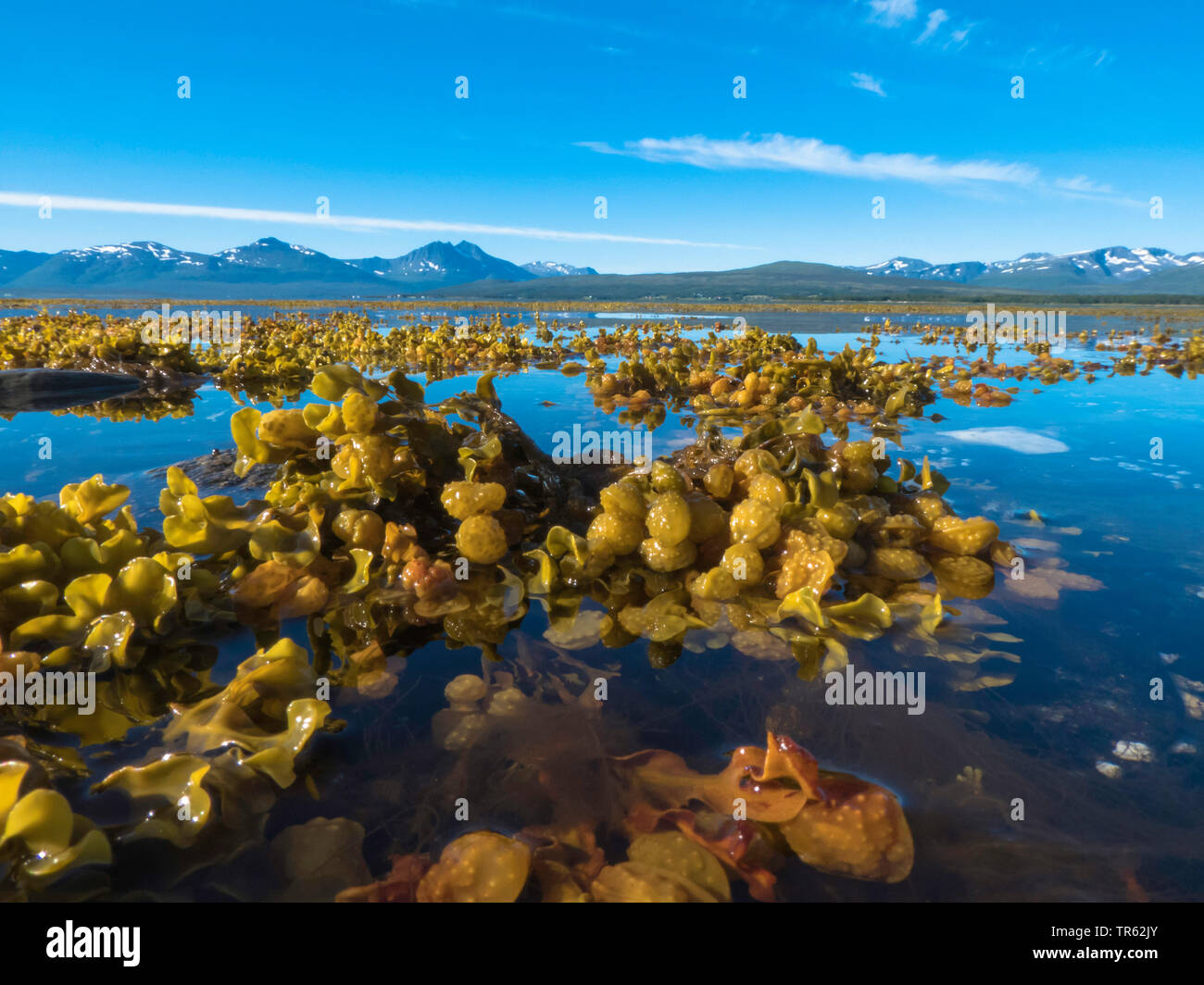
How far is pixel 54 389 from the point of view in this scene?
20.2 feet

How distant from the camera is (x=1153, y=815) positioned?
141cm

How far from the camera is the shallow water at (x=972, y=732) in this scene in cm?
128

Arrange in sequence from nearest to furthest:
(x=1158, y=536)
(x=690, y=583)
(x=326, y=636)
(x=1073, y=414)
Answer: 1. (x=326, y=636)
2. (x=690, y=583)
3. (x=1158, y=536)
4. (x=1073, y=414)

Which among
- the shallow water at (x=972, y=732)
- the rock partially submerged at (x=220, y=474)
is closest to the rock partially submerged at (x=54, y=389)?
the rock partially submerged at (x=220, y=474)

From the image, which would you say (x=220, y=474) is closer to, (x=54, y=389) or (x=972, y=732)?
(x=54, y=389)

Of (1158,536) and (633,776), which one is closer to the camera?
(633,776)

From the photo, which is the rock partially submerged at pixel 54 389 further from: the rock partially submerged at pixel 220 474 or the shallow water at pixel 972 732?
the shallow water at pixel 972 732

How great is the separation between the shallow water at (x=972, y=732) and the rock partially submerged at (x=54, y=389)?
411 cm

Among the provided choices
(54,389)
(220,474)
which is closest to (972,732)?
(220,474)

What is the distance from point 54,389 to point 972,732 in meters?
8.10
